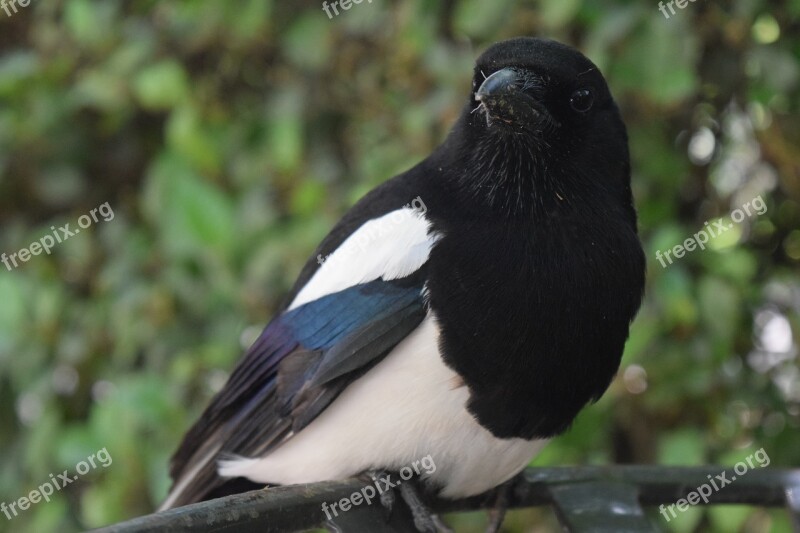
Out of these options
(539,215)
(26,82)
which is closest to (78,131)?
(26,82)

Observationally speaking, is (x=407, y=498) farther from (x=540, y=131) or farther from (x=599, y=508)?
(x=540, y=131)

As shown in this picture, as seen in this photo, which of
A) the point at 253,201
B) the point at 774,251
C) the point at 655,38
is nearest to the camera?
the point at 655,38

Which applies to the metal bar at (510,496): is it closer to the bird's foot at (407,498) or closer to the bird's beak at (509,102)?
the bird's foot at (407,498)

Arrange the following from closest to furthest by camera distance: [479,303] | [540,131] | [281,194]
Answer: [479,303] < [540,131] < [281,194]

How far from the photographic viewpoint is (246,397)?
66.5 inches

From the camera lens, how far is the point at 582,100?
1533 mm

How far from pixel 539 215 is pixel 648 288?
2.08ft

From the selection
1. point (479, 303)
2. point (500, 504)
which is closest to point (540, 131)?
point (479, 303)

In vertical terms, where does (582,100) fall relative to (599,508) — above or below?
above

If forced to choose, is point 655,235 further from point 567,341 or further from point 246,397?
point 246,397

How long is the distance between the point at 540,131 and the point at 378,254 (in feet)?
0.92

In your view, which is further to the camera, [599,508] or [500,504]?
[500,504]

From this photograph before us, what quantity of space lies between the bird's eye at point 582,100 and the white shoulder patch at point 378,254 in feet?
0.85

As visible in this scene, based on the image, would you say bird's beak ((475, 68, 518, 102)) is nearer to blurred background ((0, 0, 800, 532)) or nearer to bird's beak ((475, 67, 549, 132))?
bird's beak ((475, 67, 549, 132))
